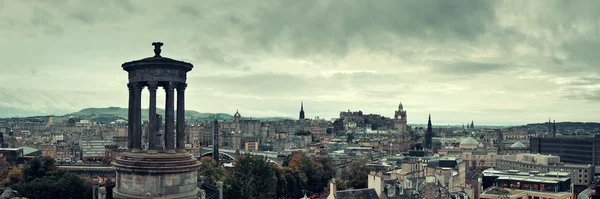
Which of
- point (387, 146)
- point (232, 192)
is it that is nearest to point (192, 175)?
point (232, 192)

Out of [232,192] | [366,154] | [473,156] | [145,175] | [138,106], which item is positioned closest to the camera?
[145,175]

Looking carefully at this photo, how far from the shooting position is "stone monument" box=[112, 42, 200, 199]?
22.1 metres

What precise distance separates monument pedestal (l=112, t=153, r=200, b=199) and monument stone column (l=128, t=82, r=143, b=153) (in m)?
0.82

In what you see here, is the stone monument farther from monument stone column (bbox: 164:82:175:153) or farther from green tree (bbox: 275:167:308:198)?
green tree (bbox: 275:167:308:198)

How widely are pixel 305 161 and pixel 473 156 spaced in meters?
67.5

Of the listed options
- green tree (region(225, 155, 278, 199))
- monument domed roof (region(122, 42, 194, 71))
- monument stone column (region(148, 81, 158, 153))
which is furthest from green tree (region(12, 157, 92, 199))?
monument domed roof (region(122, 42, 194, 71))

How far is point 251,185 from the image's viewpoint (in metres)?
63.4

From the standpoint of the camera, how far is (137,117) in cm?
2355

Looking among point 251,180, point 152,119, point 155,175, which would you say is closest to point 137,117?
point 152,119

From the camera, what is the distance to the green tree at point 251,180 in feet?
204

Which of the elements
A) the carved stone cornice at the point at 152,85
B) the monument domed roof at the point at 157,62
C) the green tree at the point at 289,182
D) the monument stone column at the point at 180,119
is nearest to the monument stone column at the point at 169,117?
the monument stone column at the point at 180,119

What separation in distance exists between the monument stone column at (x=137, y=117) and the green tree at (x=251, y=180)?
1505 inches

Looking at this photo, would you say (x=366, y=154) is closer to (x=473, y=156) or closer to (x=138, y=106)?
(x=473, y=156)

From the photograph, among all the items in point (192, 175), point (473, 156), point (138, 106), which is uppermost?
point (138, 106)
